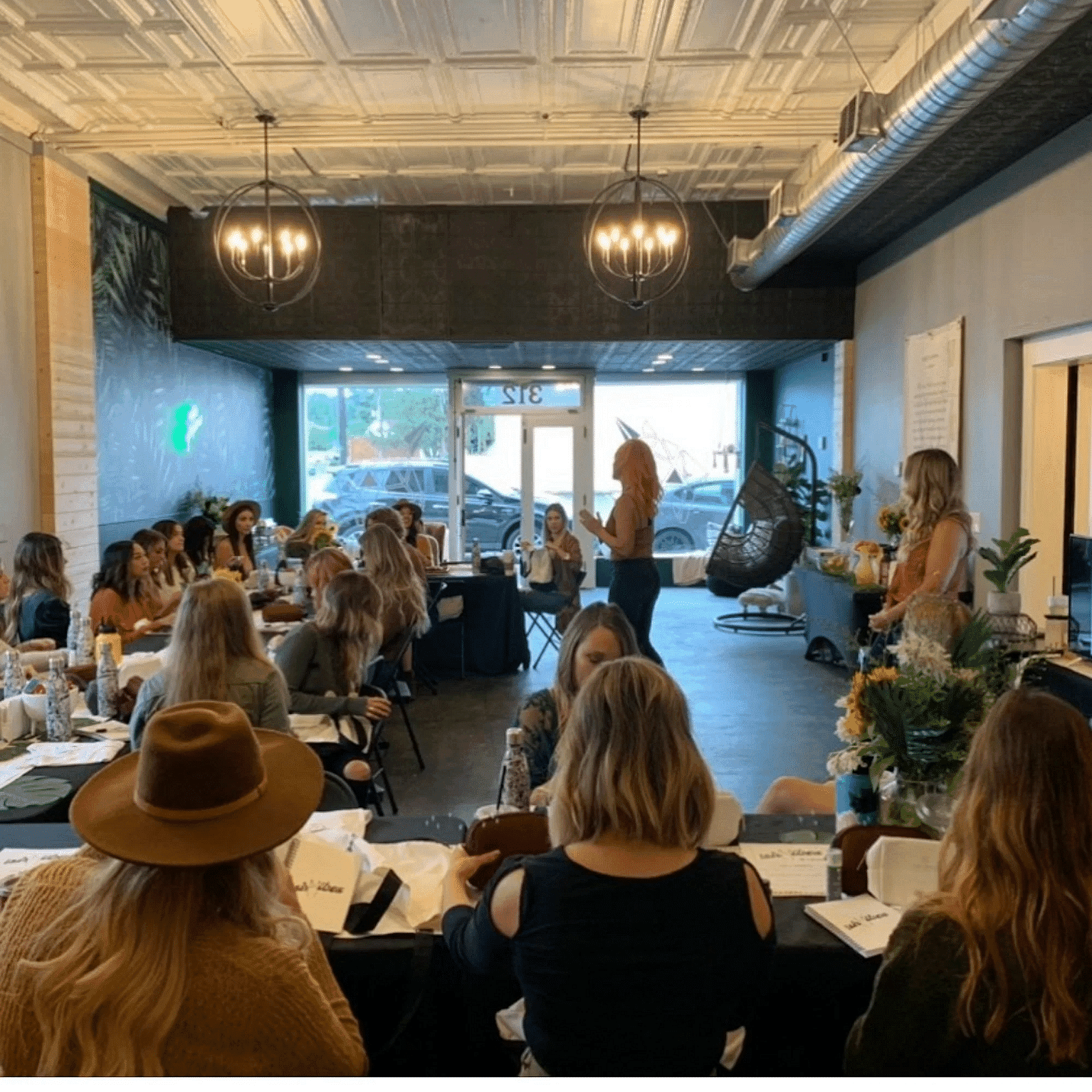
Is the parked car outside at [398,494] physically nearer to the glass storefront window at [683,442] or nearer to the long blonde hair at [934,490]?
the glass storefront window at [683,442]

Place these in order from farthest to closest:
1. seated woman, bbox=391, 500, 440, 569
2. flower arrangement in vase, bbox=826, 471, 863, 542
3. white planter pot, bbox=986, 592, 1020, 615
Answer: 1. flower arrangement in vase, bbox=826, 471, 863, 542
2. seated woman, bbox=391, 500, 440, 569
3. white planter pot, bbox=986, 592, 1020, 615

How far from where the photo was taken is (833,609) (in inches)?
310

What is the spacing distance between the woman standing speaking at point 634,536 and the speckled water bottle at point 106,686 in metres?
2.54

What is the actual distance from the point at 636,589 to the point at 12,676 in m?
3.02

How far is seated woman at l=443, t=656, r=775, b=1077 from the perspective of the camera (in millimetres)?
1693

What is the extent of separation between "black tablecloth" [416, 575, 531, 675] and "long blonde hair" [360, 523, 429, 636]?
181 cm

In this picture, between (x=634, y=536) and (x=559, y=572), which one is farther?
(x=559, y=572)

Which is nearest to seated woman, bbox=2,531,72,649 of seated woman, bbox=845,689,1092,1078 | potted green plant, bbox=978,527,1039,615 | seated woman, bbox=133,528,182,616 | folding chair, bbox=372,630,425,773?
seated woman, bbox=133,528,182,616

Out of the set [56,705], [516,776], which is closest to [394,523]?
[56,705]

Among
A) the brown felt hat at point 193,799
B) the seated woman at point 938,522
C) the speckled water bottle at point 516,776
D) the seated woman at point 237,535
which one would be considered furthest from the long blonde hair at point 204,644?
the seated woman at point 237,535

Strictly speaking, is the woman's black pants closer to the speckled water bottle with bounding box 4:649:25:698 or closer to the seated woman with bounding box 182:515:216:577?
the speckled water bottle with bounding box 4:649:25:698

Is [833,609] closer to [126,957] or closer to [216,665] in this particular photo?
[216,665]

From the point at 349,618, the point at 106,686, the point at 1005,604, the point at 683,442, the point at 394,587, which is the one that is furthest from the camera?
the point at 683,442

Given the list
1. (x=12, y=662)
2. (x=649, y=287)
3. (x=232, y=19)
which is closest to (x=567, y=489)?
(x=649, y=287)
